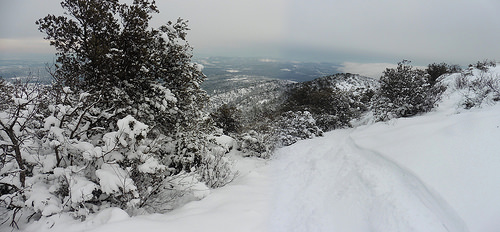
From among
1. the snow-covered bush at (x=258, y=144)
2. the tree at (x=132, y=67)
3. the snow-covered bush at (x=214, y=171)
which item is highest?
the tree at (x=132, y=67)

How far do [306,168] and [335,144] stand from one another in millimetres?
2854

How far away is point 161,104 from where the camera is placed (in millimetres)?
7129

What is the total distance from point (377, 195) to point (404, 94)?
29.7ft

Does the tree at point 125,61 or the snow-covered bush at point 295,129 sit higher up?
the tree at point 125,61

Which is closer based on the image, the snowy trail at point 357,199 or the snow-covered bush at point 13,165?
the snow-covered bush at point 13,165

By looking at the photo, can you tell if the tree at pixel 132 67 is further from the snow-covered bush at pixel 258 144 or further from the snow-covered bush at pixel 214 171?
the snow-covered bush at pixel 258 144

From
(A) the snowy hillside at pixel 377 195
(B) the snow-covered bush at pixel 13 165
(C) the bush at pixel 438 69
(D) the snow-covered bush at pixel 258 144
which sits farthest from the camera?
(C) the bush at pixel 438 69

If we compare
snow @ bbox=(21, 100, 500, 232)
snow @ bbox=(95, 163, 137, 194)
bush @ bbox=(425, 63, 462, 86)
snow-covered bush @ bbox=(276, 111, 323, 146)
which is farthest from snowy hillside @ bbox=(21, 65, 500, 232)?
bush @ bbox=(425, 63, 462, 86)

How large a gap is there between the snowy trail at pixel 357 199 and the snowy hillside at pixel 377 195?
0.06ft

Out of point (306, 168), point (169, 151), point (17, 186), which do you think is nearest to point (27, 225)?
point (17, 186)

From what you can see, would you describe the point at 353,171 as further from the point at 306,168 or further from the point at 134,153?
the point at 134,153

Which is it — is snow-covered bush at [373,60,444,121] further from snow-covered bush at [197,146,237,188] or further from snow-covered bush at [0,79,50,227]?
snow-covered bush at [0,79,50,227]

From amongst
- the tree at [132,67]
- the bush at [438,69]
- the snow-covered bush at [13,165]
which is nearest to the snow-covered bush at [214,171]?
the tree at [132,67]

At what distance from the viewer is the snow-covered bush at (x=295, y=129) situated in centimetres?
1279
